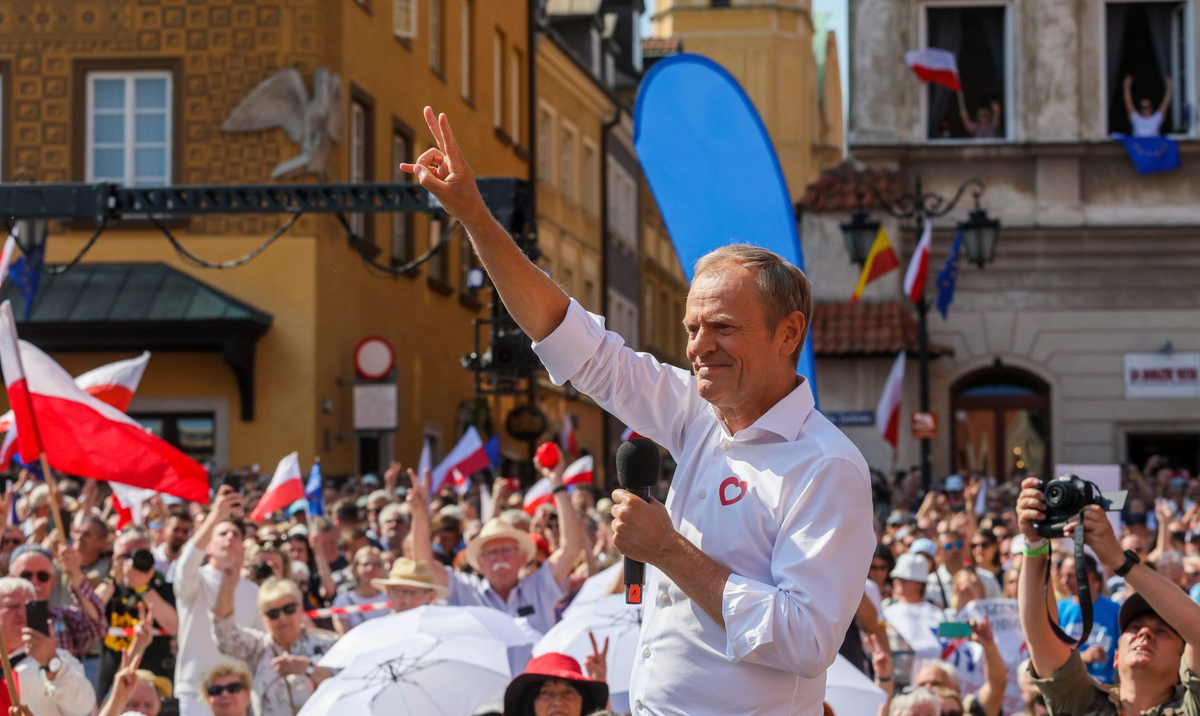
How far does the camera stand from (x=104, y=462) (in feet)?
34.5

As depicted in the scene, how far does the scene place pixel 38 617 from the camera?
7805mm

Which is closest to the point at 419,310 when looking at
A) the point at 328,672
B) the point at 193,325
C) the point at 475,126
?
the point at 475,126

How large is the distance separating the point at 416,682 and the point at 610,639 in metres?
0.91

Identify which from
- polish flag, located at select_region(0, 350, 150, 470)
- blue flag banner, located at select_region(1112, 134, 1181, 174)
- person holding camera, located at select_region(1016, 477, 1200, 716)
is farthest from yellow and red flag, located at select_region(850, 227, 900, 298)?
person holding camera, located at select_region(1016, 477, 1200, 716)

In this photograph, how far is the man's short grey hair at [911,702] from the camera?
8.09m

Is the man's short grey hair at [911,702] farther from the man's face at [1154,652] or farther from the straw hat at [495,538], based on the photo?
the straw hat at [495,538]

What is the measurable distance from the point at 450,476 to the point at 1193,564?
10.8m

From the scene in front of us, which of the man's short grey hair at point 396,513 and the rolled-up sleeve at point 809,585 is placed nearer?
the rolled-up sleeve at point 809,585

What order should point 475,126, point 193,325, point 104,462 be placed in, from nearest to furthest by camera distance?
point 104,462 < point 193,325 < point 475,126

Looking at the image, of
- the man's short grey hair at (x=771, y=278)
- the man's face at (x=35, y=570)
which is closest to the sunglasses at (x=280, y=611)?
the man's face at (x=35, y=570)

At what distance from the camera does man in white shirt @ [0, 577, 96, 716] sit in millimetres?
7742

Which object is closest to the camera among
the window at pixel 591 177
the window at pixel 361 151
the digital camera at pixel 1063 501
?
the digital camera at pixel 1063 501

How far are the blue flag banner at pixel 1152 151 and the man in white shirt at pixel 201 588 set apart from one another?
21.0m

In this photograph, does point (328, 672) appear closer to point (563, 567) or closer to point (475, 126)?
point (563, 567)
